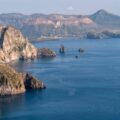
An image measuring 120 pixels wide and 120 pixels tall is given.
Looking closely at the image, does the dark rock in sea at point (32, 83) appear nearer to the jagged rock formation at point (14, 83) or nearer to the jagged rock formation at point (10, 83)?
the jagged rock formation at point (14, 83)

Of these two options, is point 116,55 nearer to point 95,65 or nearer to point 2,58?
point 95,65

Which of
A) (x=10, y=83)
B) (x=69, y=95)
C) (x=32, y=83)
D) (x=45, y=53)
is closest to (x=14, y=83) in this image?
(x=10, y=83)

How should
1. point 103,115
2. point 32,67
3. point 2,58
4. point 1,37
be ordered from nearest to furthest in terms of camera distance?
1. point 103,115
2. point 32,67
3. point 2,58
4. point 1,37

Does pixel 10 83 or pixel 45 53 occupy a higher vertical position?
pixel 45 53

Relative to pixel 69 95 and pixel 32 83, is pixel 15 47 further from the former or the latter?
pixel 69 95

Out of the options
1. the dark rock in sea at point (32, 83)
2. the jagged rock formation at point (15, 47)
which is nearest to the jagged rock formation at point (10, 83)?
the dark rock in sea at point (32, 83)

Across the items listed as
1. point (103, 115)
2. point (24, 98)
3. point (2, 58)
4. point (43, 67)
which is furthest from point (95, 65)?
point (103, 115)
